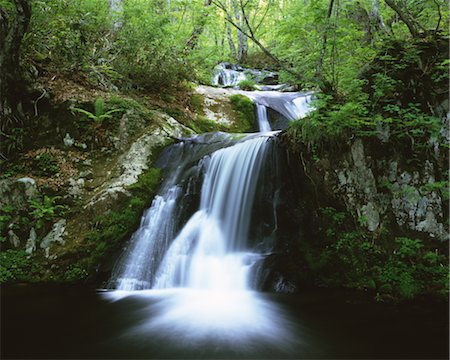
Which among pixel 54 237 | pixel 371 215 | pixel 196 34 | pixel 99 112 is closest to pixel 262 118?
pixel 196 34

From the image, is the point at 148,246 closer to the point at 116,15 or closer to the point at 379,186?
the point at 379,186

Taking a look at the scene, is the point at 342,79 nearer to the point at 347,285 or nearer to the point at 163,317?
the point at 347,285

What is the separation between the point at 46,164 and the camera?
21.2 ft

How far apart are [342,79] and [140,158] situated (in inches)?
169

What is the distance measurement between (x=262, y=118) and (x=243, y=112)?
607 millimetres

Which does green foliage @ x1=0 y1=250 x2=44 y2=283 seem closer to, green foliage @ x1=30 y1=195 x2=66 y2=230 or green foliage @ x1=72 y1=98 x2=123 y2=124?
green foliage @ x1=30 y1=195 x2=66 y2=230

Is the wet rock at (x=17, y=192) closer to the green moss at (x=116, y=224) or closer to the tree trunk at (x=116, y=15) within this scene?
the green moss at (x=116, y=224)

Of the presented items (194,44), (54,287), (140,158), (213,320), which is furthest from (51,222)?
(194,44)

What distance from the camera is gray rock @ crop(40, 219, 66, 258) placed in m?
5.53

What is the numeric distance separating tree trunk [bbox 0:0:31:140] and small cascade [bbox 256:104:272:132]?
6.05m

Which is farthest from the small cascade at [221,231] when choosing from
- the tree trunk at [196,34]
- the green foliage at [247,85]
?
the green foliage at [247,85]

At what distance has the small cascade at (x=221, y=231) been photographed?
502 cm

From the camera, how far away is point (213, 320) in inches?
151

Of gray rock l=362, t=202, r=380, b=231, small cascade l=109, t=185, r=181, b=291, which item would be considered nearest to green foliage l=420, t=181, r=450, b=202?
gray rock l=362, t=202, r=380, b=231
